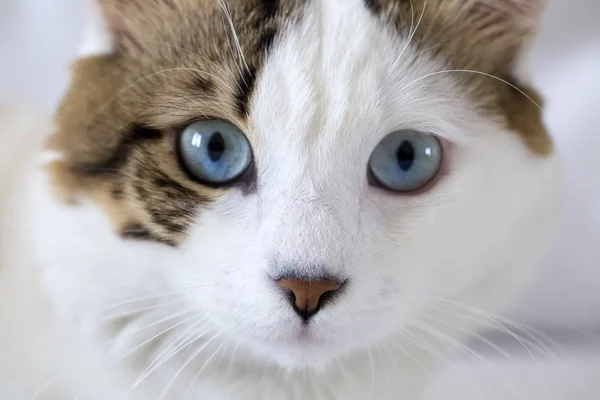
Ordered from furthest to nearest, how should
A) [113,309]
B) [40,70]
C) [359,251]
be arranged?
[40,70]
[113,309]
[359,251]

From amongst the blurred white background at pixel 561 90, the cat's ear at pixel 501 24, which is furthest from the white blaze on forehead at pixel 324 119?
the blurred white background at pixel 561 90

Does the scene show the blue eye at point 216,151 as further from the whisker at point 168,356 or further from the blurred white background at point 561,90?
the blurred white background at point 561,90

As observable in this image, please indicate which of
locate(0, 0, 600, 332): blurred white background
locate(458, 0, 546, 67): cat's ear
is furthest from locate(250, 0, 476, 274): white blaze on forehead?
locate(0, 0, 600, 332): blurred white background

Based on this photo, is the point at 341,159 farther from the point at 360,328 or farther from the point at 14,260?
the point at 14,260

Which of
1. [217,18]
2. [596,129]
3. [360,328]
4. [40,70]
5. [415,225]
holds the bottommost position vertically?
[360,328]

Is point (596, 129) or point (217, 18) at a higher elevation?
point (596, 129)

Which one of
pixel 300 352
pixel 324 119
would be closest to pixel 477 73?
pixel 324 119

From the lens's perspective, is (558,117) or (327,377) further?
(558,117)

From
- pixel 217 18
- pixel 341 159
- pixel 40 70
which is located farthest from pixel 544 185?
pixel 40 70

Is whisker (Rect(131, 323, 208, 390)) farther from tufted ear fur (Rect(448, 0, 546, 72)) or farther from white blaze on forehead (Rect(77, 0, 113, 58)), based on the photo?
tufted ear fur (Rect(448, 0, 546, 72))
